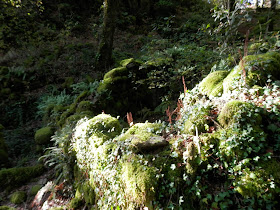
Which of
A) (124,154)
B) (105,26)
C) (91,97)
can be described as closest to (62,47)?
(105,26)

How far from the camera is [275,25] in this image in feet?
31.0

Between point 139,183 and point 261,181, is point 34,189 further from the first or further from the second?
point 261,181

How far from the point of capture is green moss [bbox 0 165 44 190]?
4.99m

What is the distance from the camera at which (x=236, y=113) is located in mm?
2135

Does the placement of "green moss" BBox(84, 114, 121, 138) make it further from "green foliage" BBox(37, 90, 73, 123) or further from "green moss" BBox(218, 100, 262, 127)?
"green foliage" BBox(37, 90, 73, 123)

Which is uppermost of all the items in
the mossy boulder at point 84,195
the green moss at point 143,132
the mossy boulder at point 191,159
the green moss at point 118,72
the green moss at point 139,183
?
the green moss at point 118,72

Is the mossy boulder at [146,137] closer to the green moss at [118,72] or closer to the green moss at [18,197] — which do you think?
the green moss at [18,197]

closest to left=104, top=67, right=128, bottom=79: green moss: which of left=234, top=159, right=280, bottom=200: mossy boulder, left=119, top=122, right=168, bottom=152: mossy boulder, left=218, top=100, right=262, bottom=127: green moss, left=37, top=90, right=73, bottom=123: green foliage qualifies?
left=37, top=90, right=73, bottom=123: green foliage

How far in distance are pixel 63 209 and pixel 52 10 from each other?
14084mm

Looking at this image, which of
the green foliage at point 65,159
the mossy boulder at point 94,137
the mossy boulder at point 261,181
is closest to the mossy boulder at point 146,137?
the mossy boulder at point 94,137

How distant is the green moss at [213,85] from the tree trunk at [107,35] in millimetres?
6721

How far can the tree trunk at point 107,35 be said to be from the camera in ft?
28.1

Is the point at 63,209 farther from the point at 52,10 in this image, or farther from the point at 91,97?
the point at 52,10

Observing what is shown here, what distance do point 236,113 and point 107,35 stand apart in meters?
8.24
